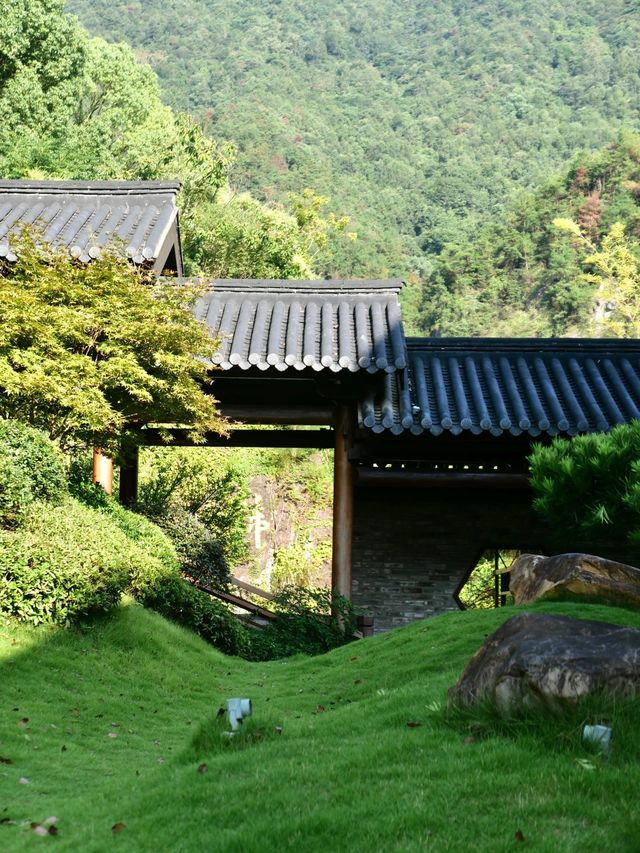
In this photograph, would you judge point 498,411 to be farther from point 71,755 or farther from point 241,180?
point 241,180

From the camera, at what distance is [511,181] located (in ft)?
168

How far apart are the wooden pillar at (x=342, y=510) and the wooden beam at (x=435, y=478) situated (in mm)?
284

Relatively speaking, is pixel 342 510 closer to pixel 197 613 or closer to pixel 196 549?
pixel 197 613

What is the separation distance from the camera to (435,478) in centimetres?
1191

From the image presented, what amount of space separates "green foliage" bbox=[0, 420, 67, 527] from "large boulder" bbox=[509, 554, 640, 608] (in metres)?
4.17

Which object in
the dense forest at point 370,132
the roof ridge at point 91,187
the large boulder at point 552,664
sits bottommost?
the large boulder at point 552,664

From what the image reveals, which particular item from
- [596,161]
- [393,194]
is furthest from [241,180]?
[596,161]

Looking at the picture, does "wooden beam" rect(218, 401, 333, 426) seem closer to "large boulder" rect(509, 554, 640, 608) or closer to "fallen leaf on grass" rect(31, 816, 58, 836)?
"large boulder" rect(509, 554, 640, 608)

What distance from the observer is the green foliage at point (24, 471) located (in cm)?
833

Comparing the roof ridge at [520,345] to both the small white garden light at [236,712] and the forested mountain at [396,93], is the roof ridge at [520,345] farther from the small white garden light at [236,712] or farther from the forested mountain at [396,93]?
the forested mountain at [396,93]

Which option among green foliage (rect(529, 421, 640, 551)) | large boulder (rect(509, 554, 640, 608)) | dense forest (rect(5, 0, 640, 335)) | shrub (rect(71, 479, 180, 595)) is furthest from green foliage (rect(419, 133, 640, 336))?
green foliage (rect(529, 421, 640, 551))

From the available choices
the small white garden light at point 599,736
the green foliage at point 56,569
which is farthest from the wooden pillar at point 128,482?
the small white garden light at point 599,736

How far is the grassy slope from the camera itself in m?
3.66

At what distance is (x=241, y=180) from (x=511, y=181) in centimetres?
1648
